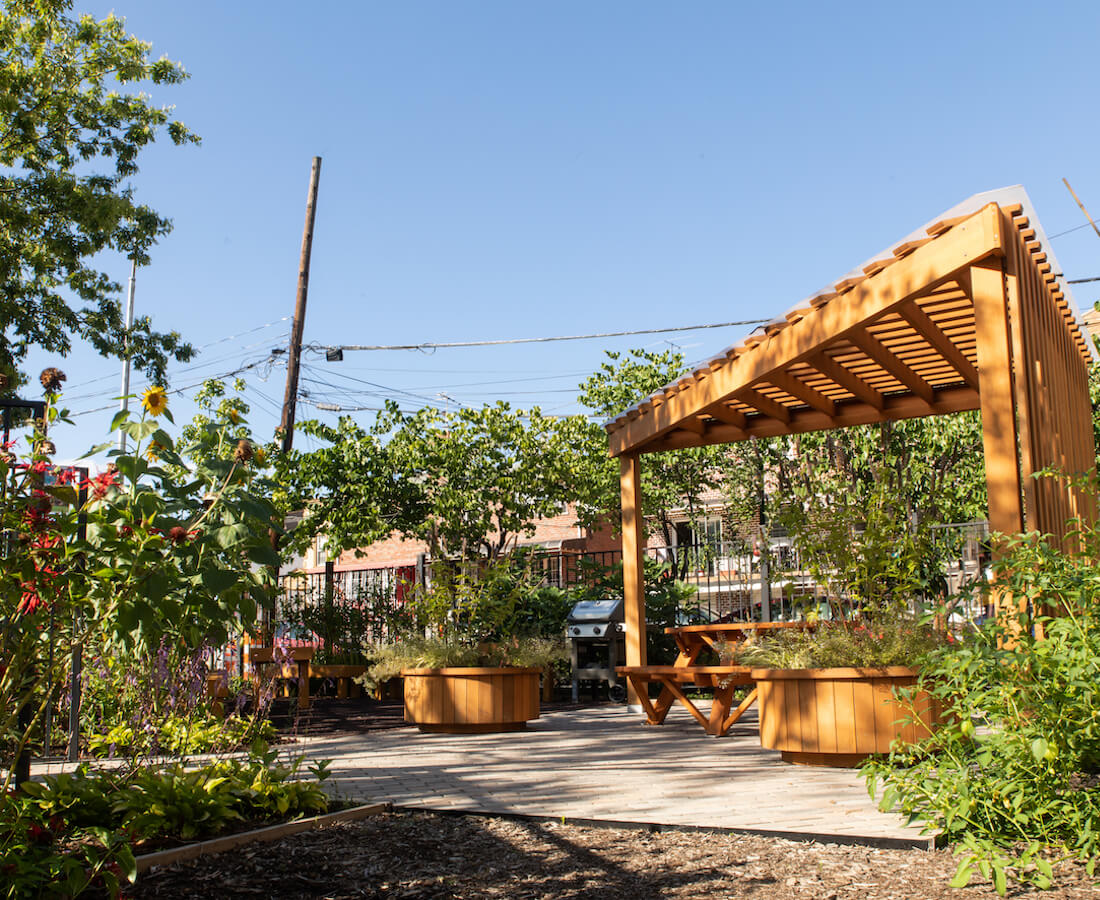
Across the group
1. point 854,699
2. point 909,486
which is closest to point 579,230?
point 909,486

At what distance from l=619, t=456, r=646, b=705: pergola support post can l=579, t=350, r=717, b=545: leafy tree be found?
225 inches

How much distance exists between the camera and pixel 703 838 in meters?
3.12

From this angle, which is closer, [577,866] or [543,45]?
[577,866]

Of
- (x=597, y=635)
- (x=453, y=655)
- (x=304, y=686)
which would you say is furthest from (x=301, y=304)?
(x=453, y=655)

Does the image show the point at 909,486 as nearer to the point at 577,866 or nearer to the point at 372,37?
the point at 372,37

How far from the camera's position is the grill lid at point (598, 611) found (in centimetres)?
970

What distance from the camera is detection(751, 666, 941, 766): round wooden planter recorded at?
443cm

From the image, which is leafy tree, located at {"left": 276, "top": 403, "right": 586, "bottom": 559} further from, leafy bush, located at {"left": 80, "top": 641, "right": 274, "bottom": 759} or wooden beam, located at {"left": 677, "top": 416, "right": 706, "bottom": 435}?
leafy bush, located at {"left": 80, "top": 641, "right": 274, "bottom": 759}

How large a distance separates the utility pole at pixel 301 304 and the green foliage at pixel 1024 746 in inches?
459

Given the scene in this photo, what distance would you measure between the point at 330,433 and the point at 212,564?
9.55m

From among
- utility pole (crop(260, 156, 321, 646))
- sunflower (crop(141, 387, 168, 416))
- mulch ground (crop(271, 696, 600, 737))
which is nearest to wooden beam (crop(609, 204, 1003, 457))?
mulch ground (crop(271, 696, 600, 737))

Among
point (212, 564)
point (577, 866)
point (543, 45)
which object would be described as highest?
point (543, 45)

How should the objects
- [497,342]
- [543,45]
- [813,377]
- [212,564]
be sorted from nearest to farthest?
[212,564] → [813,377] → [543,45] → [497,342]

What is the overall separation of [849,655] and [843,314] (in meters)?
2.18
